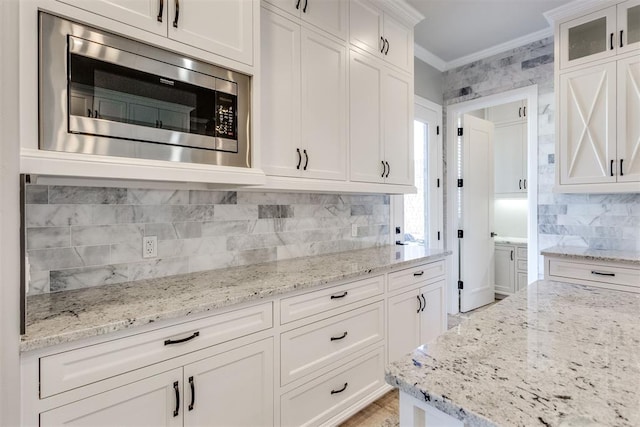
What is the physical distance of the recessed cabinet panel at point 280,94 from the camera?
186cm

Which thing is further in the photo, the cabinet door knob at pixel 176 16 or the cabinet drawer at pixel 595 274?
the cabinet drawer at pixel 595 274

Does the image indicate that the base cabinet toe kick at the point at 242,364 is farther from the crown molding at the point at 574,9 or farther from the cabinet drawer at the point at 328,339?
the crown molding at the point at 574,9

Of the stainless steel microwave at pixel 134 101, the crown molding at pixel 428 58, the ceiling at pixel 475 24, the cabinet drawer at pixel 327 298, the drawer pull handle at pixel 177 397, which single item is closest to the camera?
the stainless steel microwave at pixel 134 101

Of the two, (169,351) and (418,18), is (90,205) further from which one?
(418,18)

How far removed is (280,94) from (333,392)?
1700 millimetres

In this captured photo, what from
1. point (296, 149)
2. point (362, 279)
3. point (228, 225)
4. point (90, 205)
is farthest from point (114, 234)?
point (362, 279)

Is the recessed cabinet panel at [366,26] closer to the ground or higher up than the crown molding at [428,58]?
closer to the ground

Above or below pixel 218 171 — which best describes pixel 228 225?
below

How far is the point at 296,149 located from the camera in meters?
2.01

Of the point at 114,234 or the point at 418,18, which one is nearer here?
the point at 114,234

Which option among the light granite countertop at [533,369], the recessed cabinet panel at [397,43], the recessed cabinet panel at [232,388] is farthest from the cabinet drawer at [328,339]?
the recessed cabinet panel at [397,43]

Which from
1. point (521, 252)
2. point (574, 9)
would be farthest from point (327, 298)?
point (521, 252)

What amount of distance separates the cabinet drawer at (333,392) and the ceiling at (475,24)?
2.78 metres

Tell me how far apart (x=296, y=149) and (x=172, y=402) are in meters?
1.38
